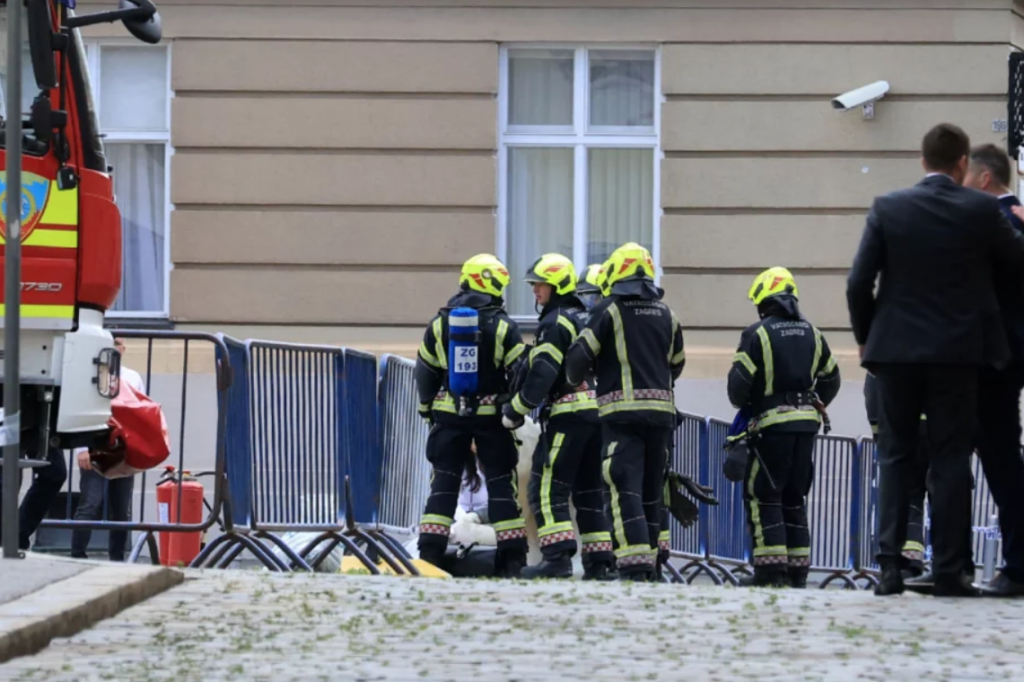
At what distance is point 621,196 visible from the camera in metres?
17.3

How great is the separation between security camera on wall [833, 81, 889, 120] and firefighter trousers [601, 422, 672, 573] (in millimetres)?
6131

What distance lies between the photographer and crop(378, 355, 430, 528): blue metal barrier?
451 inches

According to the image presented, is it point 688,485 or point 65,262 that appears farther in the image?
point 688,485

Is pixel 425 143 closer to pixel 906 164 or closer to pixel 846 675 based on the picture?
pixel 906 164

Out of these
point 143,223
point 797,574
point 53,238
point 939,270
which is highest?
point 143,223

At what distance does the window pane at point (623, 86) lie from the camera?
17047 millimetres

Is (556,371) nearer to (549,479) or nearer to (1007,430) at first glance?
(549,479)

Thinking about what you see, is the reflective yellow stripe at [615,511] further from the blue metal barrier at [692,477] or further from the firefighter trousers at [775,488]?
the blue metal barrier at [692,477]

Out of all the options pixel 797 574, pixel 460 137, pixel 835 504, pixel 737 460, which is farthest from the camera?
pixel 460 137

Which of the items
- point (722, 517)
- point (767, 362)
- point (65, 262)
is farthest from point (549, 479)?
point (65, 262)

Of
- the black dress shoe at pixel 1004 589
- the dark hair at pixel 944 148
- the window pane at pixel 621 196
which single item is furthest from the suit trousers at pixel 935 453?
the window pane at pixel 621 196

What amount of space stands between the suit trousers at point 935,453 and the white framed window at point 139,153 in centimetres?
998

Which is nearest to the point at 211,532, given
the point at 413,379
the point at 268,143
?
the point at 268,143

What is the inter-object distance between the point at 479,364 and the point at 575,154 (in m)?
6.12
